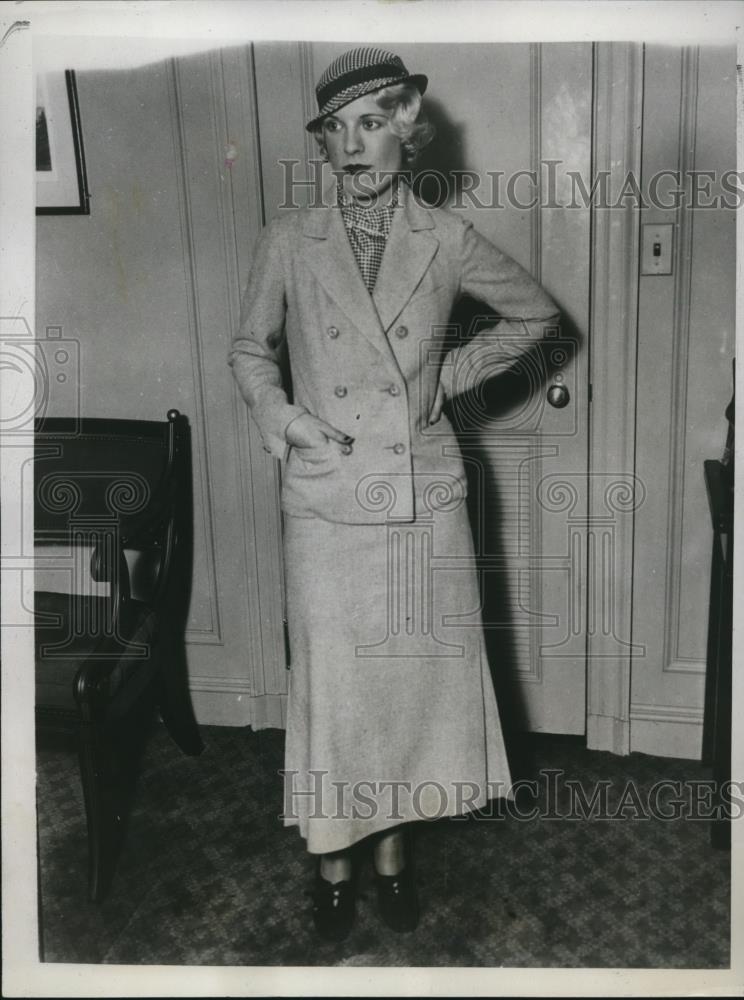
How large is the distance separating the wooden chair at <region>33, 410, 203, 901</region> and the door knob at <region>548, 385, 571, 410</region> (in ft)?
2.85

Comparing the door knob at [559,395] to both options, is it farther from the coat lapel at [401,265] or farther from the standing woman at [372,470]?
the coat lapel at [401,265]

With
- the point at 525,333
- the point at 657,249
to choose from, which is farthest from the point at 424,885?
the point at 657,249

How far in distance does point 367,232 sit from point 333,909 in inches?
50.8

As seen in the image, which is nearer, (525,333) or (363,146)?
(363,146)

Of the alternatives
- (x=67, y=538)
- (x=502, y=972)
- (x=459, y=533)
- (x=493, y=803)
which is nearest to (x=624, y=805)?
(x=493, y=803)

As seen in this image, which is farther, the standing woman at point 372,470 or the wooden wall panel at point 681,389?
the wooden wall panel at point 681,389

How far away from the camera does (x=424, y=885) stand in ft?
6.48

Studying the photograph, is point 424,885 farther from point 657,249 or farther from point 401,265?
point 657,249

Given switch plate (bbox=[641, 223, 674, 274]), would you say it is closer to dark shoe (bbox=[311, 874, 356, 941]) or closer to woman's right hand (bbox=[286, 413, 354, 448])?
woman's right hand (bbox=[286, 413, 354, 448])

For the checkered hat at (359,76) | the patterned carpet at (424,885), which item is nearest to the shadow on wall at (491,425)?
the patterned carpet at (424,885)

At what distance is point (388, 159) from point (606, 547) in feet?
3.51

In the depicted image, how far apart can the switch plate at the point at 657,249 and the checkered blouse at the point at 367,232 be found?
0.66 m

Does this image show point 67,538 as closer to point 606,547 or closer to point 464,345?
point 464,345

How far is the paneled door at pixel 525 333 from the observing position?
205 centimetres
